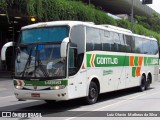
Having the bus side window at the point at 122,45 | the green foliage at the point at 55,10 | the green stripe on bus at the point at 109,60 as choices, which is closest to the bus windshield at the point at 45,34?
the green stripe on bus at the point at 109,60

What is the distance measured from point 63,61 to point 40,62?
82 centimetres

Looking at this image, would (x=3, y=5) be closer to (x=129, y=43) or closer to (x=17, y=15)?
(x=17, y=15)

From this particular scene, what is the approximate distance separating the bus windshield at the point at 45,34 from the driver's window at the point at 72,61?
2.00 feet

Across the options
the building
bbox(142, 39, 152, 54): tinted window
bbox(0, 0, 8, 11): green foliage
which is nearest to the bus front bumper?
bbox(142, 39, 152, 54): tinted window

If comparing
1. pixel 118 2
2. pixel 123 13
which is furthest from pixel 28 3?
pixel 123 13

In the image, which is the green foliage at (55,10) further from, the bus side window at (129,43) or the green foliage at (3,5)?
the bus side window at (129,43)

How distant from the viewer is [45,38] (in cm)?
1346

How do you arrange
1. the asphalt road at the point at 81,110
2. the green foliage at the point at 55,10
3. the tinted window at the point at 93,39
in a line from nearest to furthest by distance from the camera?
the asphalt road at the point at 81,110
the tinted window at the point at 93,39
the green foliage at the point at 55,10

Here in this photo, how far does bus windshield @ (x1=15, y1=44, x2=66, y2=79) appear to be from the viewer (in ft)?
42.0

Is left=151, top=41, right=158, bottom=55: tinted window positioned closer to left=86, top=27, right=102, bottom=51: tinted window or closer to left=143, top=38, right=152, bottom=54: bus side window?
left=143, top=38, right=152, bottom=54: bus side window

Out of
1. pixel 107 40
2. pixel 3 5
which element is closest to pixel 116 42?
pixel 107 40

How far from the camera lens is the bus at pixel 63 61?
12.8m

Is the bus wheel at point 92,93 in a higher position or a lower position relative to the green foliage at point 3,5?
lower

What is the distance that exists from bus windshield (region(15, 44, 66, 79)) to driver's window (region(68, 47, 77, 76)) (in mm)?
411
